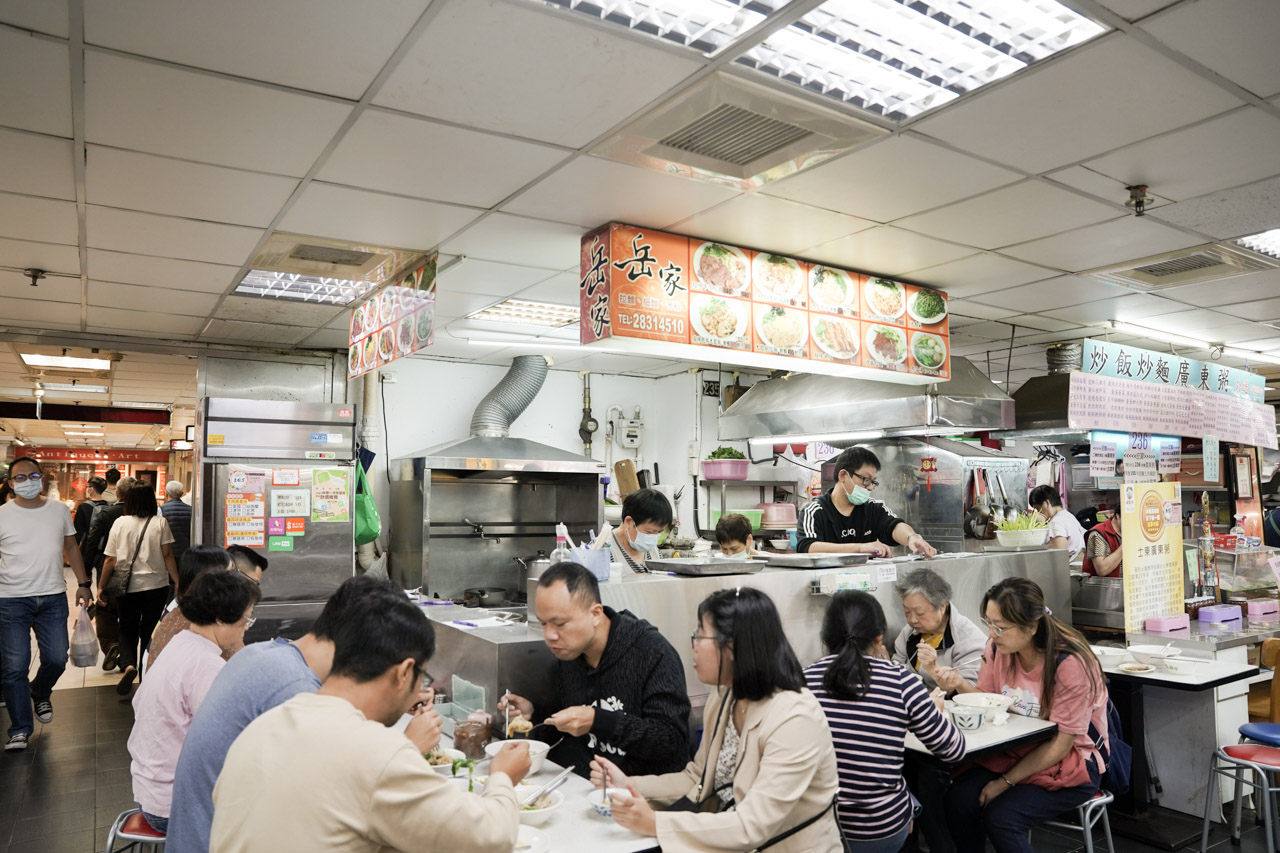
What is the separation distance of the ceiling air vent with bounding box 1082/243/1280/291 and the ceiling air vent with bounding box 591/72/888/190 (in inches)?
107

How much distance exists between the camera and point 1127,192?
3.86 m

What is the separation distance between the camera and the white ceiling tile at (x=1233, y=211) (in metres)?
3.87

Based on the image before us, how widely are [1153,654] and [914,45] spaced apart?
4.14 meters

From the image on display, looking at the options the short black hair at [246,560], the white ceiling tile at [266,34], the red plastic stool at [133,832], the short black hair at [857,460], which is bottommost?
the red plastic stool at [133,832]

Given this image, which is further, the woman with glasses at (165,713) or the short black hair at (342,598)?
the woman with glasses at (165,713)

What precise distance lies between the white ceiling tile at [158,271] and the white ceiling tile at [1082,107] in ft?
13.5

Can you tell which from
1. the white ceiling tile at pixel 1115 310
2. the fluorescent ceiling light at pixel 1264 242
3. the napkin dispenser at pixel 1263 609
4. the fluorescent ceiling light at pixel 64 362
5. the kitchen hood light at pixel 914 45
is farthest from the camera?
the fluorescent ceiling light at pixel 64 362

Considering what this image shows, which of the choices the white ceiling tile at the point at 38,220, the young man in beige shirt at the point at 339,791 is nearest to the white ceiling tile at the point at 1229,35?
the young man in beige shirt at the point at 339,791

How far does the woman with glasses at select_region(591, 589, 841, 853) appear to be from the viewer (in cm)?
234

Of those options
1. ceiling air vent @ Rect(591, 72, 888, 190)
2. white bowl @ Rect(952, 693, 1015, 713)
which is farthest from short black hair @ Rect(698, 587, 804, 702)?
ceiling air vent @ Rect(591, 72, 888, 190)

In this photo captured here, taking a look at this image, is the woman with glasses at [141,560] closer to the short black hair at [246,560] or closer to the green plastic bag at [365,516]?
the green plastic bag at [365,516]

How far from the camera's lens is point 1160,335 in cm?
718

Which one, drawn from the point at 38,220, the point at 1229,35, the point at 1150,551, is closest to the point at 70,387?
the point at 38,220

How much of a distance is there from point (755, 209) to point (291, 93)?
2128 millimetres
